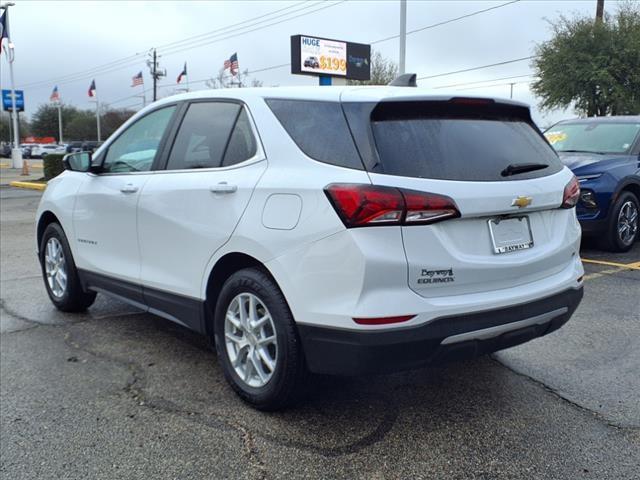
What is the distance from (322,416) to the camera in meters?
3.31

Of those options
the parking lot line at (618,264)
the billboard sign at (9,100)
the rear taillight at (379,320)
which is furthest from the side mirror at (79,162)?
the billboard sign at (9,100)

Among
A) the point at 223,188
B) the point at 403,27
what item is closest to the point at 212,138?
the point at 223,188

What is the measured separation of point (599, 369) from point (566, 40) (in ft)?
83.7

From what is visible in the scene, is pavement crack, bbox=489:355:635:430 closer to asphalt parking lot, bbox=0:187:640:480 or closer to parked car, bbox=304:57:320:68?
asphalt parking lot, bbox=0:187:640:480

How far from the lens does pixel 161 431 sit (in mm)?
3172

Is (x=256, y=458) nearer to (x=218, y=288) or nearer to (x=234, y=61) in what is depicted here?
(x=218, y=288)

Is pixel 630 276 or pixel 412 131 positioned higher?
pixel 412 131

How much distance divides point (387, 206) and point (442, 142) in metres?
0.54

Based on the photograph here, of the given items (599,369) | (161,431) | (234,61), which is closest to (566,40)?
(234,61)

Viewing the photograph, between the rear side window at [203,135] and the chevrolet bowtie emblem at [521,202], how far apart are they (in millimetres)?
1638

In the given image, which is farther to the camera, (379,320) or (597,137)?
(597,137)

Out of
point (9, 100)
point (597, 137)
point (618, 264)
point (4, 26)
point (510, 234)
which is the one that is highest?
point (4, 26)

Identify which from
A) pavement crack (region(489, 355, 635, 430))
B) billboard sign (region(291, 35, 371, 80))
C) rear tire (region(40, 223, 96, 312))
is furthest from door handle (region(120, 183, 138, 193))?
billboard sign (region(291, 35, 371, 80))

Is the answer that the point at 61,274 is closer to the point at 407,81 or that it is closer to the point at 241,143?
the point at 241,143
